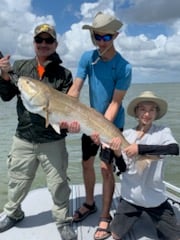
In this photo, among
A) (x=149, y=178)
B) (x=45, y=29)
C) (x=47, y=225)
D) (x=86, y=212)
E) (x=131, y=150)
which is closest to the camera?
(x=131, y=150)

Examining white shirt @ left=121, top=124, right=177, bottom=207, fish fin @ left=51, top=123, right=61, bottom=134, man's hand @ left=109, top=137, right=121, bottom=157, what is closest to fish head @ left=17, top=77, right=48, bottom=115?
fish fin @ left=51, top=123, right=61, bottom=134

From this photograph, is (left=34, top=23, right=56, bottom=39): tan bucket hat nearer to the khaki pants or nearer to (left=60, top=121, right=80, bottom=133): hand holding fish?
(left=60, top=121, right=80, bottom=133): hand holding fish

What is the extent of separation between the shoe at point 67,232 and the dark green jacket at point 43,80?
0.93 m

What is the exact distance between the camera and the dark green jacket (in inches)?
174

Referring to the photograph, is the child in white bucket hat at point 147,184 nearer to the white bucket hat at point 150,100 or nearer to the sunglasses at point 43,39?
the white bucket hat at point 150,100

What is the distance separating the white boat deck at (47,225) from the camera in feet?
14.3

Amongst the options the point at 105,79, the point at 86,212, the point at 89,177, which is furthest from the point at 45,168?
the point at 105,79

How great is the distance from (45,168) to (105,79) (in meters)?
1.17

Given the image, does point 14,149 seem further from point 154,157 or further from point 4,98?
point 154,157

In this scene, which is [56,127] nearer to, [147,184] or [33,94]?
[33,94]

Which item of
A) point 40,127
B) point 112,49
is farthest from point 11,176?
point 112,49

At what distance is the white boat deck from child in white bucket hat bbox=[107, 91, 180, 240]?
18 centimetres

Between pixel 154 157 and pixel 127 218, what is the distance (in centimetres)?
75

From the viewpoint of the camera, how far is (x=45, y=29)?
4301 mm
